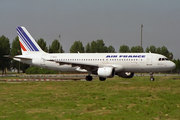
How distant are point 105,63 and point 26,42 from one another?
612 inches

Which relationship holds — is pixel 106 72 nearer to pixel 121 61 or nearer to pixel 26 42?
pixel 121 61

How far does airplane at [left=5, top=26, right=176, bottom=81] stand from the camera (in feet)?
144

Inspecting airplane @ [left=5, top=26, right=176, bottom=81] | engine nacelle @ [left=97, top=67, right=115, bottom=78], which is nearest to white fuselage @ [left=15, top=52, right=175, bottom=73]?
airplane @ [left=5, top=26, right=176, bottom=81]

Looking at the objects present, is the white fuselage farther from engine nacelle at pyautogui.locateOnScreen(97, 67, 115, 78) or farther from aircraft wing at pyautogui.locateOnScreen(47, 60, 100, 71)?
engine nacelle at pyautogui.locateOnScreen(97, 67, 115, 78)

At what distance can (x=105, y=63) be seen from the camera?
1804 inches

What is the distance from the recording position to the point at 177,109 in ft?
56.2

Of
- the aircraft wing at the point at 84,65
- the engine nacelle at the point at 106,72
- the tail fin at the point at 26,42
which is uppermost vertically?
the tail fin at the point at 26,42

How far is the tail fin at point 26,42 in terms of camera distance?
52031mm

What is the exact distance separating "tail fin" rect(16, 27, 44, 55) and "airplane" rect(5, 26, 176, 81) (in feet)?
2.16

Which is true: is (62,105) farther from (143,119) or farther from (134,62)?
(134,62)

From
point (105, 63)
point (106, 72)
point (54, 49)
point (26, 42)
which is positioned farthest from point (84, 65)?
point (54, 49)

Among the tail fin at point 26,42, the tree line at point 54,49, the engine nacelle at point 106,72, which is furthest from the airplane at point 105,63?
the tree line at point 54,49

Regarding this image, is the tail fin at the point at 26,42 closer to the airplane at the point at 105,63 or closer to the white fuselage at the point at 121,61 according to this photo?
the airplane at the point at 105,63

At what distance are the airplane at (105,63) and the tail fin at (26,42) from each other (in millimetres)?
659
